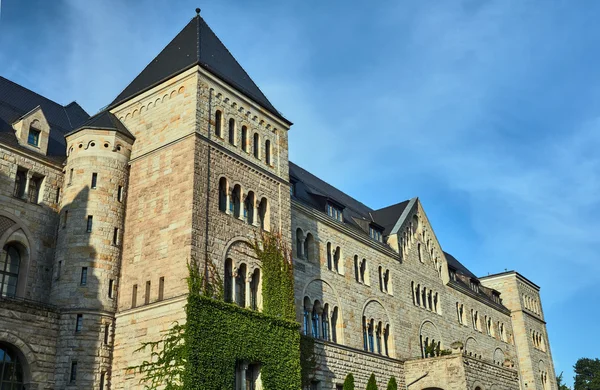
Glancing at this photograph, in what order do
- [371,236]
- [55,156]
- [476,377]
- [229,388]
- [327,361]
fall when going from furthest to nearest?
[371,236] → [476,377] → [327,361] → [55,156] → [229,388]

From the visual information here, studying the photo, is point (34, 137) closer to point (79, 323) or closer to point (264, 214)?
point (79, 323)

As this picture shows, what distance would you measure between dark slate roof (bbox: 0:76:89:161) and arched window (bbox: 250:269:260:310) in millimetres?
10603

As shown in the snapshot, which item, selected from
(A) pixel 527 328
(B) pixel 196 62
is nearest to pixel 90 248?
(B) pixel 196 62

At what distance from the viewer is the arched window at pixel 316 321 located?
34469 millimetres

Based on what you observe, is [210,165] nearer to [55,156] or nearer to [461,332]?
[55,156]

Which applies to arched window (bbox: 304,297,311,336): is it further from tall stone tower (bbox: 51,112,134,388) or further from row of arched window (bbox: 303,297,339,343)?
tall stone tower (bbox: 51,112,134,388)

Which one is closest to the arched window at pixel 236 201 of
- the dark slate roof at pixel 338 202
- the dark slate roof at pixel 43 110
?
the dark slate roof at pixel 338 202

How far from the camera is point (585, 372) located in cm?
12262

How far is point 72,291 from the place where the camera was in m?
27.1

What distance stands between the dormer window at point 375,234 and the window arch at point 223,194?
15.9m

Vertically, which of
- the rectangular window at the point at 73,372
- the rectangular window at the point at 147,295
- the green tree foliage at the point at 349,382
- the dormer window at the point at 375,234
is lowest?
the rectangular window at the point at 73,372

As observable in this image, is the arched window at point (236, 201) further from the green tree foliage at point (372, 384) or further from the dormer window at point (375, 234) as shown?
the dormer window at point (375, 234)

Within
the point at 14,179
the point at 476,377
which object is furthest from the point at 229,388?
the point at 476,377

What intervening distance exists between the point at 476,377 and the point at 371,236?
10.6m
